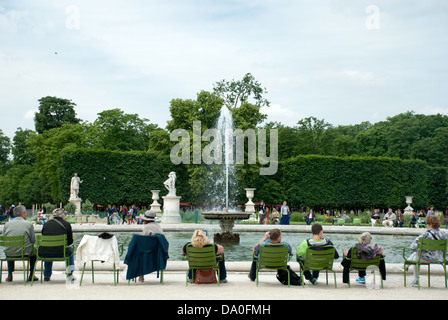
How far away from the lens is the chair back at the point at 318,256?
23.1 feet

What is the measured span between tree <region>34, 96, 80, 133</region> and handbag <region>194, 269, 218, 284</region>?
1748 inches

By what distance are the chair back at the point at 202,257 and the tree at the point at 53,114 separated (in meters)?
44.5

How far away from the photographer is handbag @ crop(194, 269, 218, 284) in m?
7.13

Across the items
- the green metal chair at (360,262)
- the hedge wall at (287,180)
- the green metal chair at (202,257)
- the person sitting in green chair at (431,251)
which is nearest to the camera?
the green metal chair at (202,257)

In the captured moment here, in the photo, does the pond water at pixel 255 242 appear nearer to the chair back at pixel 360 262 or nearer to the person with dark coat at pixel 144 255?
the person with dark coat at pixel 144 255

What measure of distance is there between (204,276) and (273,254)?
1048 millimetres

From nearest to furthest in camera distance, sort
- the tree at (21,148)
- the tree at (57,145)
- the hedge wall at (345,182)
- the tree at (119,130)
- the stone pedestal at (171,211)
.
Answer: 1. the stone pedestal at (171,211)
2. the hedge wall at (345,182)
3. the tree at (57,145)
4. the tree at (119,130)
5. the tree at (21,148)

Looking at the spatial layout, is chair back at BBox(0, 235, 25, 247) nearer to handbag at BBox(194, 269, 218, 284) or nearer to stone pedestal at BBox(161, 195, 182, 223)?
handbag at BBox(194, 269, 218, 284)

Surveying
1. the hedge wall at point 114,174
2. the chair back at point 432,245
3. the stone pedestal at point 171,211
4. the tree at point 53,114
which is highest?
the tree at point 53,114

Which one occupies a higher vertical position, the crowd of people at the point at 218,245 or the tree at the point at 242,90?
the tree at the point at 242,90

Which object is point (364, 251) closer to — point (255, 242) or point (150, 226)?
point (150, 226)

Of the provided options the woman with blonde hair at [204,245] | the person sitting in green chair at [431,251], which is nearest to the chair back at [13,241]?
the woman with blonde hair at [204,245]

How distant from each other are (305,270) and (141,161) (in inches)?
1078
